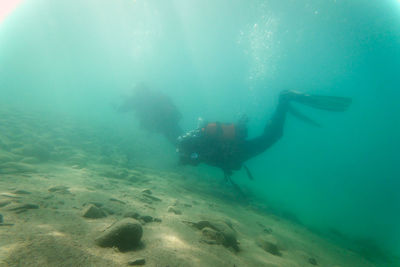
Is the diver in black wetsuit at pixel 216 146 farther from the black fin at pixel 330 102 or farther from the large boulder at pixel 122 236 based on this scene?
the large boulder at pixel 122 236

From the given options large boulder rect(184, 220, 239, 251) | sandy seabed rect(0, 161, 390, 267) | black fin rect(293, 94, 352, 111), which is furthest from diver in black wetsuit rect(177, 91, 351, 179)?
large boulder rect(184, 220, 239, 251)

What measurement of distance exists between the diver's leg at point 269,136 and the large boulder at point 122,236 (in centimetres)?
732

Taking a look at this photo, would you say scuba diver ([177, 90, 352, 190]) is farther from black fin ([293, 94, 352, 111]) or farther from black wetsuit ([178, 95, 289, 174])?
black fin ([293, 94, 352, 111])

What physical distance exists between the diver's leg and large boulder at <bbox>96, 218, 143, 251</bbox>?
732 centimetres

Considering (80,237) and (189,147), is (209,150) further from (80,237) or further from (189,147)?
(80,237)

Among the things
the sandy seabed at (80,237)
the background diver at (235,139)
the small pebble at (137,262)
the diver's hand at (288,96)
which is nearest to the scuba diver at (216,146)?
the background diver at (235,139)

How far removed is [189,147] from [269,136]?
422cm

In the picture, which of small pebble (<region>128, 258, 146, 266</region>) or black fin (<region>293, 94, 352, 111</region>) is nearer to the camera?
small pebble (<region>128, 258, 146, 266</region>)

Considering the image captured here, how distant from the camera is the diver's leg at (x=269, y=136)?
9.36 m

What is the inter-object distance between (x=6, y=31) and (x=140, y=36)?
41149mm

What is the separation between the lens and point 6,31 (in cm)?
5512

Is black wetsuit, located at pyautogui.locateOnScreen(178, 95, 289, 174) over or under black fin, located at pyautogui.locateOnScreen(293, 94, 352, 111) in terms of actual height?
under

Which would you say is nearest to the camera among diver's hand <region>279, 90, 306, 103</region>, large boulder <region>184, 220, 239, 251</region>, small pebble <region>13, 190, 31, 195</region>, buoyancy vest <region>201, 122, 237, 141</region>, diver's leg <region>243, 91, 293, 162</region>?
large boulder <region>184, 220, 239, 251</region>

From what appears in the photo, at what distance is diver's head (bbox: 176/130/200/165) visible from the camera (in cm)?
801
